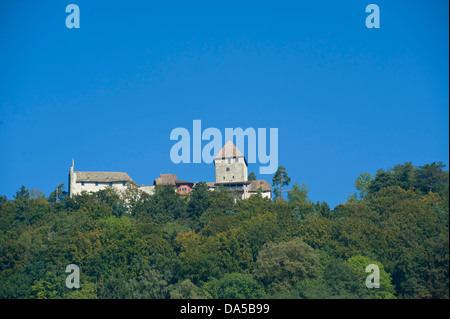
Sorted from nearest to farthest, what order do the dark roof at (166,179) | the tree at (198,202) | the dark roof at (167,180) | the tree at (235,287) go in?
the tree at (235,287), the tree at (198,202), the dark roof at (167,180), the dark roof at (166,179)

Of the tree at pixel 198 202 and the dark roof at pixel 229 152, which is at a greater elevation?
the dark roof at pixel 229 152

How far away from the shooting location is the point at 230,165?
307 ft

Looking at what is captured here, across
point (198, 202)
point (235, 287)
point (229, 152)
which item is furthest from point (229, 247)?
point (229, 152)

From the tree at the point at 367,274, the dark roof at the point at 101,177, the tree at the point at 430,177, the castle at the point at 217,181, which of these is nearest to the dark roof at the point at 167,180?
the castle at the point at 217,181

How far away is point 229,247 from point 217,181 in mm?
31199

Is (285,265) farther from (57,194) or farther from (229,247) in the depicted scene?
(57,194)

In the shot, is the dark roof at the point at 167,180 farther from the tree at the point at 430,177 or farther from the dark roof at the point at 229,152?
the tree at the point at 430,177

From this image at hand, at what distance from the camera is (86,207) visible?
76.9 metres

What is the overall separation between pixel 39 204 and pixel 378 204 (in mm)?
33307

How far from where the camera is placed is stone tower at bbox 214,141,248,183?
92625mm

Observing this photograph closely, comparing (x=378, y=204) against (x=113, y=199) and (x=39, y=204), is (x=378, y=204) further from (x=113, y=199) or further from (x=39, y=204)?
(x=39, y=204)

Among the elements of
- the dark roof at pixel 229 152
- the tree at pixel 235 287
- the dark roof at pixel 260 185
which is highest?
the dark roof at pixel 229 152

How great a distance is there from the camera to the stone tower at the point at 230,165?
9262 cm
